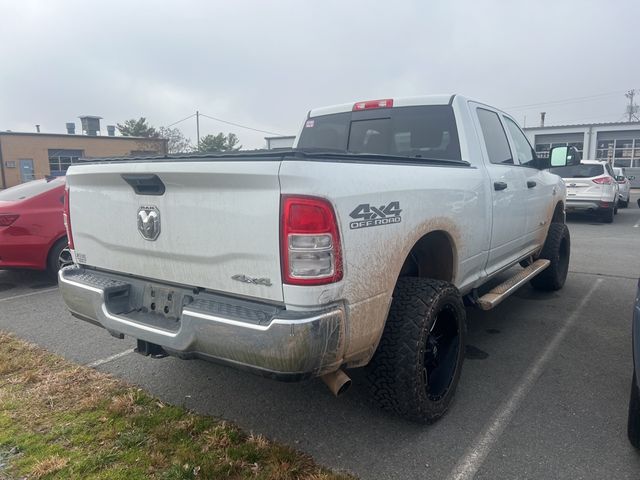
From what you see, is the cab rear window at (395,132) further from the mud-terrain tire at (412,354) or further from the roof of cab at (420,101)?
the mud-terrain tire at (412,354)

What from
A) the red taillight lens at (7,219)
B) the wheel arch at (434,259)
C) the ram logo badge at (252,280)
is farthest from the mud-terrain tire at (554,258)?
the red taillight lens at (7,219)

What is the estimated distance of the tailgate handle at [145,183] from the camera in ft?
8.28

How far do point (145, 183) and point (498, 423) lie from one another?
2518mm

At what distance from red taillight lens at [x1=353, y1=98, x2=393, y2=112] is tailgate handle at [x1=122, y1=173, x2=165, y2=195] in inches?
87.8

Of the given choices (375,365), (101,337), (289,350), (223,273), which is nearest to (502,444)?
(375,365)

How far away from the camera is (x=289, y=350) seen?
2068 millimetres

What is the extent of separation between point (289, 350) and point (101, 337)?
3.11 metres

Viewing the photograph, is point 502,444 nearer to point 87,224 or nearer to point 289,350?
point 289,350

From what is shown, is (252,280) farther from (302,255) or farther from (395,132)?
(395,132)

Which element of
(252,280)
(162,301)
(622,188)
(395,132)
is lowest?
(622,188)

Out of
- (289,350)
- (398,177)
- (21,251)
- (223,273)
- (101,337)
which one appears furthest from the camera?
(21,251)

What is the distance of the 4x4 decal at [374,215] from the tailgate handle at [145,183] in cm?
105

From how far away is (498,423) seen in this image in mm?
Answer: 2926

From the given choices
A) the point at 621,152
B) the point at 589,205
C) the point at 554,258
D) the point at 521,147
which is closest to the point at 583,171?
the point at 589,205
